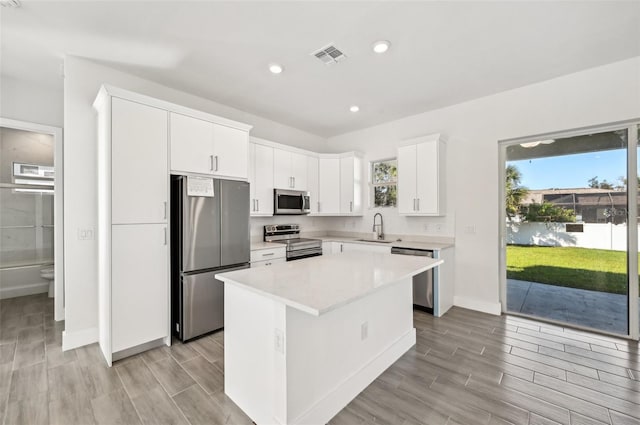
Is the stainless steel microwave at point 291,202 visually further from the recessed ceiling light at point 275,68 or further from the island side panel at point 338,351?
the island side panel at point 338,351

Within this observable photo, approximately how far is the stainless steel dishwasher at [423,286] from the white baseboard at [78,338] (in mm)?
3652

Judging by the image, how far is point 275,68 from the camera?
9.16 ft

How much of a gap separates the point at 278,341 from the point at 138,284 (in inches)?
70.4

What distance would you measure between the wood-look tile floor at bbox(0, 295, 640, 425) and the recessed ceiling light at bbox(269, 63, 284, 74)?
9.43ft

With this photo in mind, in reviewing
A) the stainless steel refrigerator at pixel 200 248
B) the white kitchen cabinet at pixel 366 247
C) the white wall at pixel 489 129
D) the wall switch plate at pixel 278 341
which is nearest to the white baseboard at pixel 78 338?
the stainless steel refrigerator at pixel 200 248

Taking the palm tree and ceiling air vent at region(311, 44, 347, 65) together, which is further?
the palm tree

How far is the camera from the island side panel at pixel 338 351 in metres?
1.55

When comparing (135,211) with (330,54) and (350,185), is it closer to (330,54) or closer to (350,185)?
(330,54)

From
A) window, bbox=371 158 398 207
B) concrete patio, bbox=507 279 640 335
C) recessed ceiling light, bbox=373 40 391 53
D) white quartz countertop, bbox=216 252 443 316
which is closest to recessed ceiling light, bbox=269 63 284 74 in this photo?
recessed ceiling light, bbox=373 40 391 53

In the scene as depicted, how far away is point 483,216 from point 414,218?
95 cm

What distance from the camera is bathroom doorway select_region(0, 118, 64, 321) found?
13.1 ft

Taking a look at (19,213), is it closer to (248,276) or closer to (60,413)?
(60,413)

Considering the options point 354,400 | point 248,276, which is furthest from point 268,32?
point 354,400

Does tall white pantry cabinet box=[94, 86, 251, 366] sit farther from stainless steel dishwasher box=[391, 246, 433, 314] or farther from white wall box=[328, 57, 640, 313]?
white wall box=[328, 57, 640, 313]
